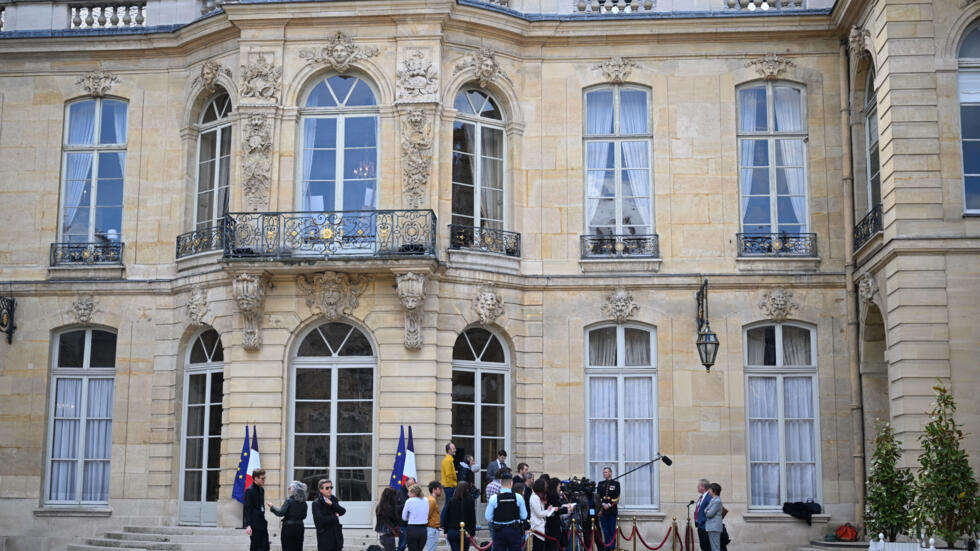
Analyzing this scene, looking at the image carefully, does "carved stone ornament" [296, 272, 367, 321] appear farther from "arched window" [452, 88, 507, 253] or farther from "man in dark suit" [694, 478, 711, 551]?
"man in dark suit" [694, 478, 711, 551]

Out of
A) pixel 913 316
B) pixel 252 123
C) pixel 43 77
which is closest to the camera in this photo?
pixel 913 316

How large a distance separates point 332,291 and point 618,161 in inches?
192

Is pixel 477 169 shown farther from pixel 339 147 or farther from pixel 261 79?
pixel 261 79

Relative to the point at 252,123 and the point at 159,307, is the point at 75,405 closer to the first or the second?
the point at 159,307

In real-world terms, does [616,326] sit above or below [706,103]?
below

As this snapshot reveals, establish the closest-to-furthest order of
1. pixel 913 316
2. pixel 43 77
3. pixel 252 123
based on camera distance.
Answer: pixel 913 316 → pixel 252 123 → pixel 43 77

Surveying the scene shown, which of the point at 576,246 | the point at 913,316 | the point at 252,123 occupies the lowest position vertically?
the point at 913,316

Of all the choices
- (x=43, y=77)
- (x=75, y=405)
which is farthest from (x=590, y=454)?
(x=43, y=77)

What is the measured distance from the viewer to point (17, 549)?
763 inches

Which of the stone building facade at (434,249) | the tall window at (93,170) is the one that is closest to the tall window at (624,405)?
the stone building facade at (434,249)

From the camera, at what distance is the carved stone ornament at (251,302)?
18234 mm

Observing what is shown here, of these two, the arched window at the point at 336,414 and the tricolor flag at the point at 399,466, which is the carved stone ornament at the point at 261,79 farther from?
the tricolor flag at the point at 399,466

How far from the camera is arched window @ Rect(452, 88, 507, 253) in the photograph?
19.2 metres

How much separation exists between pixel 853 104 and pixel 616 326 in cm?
478
